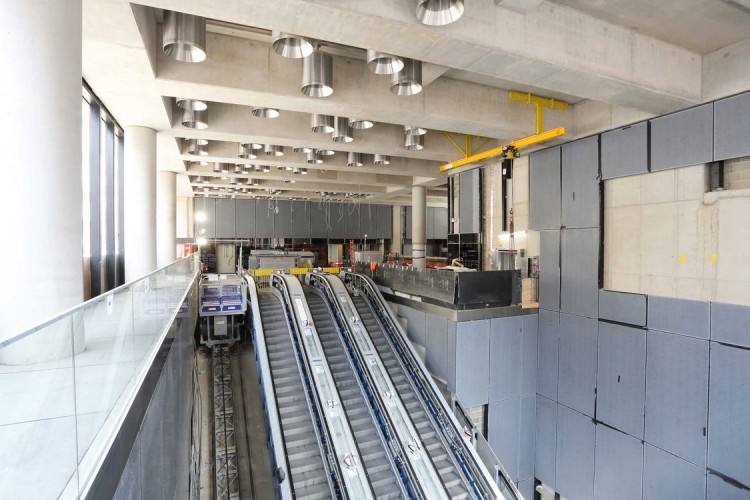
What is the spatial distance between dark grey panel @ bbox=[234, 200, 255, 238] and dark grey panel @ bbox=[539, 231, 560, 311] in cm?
1671

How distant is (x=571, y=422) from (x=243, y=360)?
895cm

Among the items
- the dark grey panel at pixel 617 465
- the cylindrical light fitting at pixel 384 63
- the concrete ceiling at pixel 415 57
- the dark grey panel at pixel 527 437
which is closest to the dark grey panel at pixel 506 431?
the dark grey panel at pixel 527 437

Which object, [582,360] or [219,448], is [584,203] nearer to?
[582,360]

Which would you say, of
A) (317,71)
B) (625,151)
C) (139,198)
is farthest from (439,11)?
(139,198)

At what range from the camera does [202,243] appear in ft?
68.9

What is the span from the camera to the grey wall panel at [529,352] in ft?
30.2

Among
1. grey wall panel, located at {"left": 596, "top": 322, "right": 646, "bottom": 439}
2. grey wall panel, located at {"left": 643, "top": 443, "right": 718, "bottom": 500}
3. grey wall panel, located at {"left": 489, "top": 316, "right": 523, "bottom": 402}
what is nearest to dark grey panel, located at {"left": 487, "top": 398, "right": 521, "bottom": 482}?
grey wall panel, located at {"left": 489, "top": 316, "right": 523, "bottom": 402}

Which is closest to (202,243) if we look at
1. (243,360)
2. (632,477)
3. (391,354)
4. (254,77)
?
(243,360)

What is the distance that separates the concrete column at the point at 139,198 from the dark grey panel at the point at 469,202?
26.9 feet

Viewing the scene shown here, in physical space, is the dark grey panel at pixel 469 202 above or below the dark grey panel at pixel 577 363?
above

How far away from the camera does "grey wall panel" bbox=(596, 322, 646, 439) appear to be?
23.4 feet

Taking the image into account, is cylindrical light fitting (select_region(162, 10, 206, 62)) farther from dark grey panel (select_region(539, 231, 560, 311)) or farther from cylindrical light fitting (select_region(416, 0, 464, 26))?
dark grey panel (select_region(539, 231, 560, 311))

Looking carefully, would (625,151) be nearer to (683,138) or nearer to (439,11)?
(683,138)

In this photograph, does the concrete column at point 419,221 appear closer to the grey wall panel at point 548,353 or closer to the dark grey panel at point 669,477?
the grey wall panel at point 548,353
